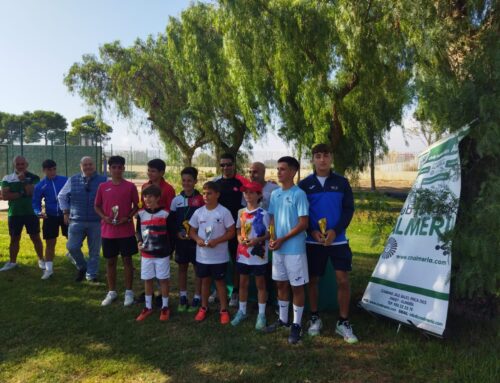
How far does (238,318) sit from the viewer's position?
4520 millimetres

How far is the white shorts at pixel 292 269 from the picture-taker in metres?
4.07

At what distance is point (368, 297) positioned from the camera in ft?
14.3

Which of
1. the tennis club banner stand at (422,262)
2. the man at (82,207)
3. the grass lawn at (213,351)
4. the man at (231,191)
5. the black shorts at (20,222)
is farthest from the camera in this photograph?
the black shorts at (20,222)

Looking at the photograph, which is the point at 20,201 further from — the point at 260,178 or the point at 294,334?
the point at 294,334

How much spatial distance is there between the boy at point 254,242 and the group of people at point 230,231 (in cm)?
1

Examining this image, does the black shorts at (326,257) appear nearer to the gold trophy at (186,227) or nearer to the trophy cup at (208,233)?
the trophy cup at (208,233)

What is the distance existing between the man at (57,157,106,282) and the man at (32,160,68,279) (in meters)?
0.50

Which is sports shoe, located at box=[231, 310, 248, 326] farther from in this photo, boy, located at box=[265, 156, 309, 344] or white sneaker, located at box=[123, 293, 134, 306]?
white sneaker, located at box=[123, 293, 134, 306]

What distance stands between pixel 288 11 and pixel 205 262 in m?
7.54

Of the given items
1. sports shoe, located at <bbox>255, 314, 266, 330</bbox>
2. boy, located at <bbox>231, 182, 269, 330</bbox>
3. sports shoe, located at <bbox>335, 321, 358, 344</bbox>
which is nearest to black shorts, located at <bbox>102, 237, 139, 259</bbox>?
boy, located at <bbox>231, 182, 269, 330</bbox>

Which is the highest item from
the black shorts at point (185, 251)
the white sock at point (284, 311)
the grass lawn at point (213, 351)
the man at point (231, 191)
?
the man at point (231, 191)

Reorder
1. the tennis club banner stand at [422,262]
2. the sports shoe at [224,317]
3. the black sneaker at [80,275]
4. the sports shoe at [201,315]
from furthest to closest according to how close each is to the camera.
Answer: the black sneaker at [80,275]
the sports shoe at [201,315]
the sports shoe at [224,317]
the tennis club banner stand at [422,262]

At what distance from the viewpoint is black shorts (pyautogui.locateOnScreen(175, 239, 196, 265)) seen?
195 inches

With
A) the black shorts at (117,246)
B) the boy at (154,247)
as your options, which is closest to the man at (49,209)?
the black shorts at (117,246)
